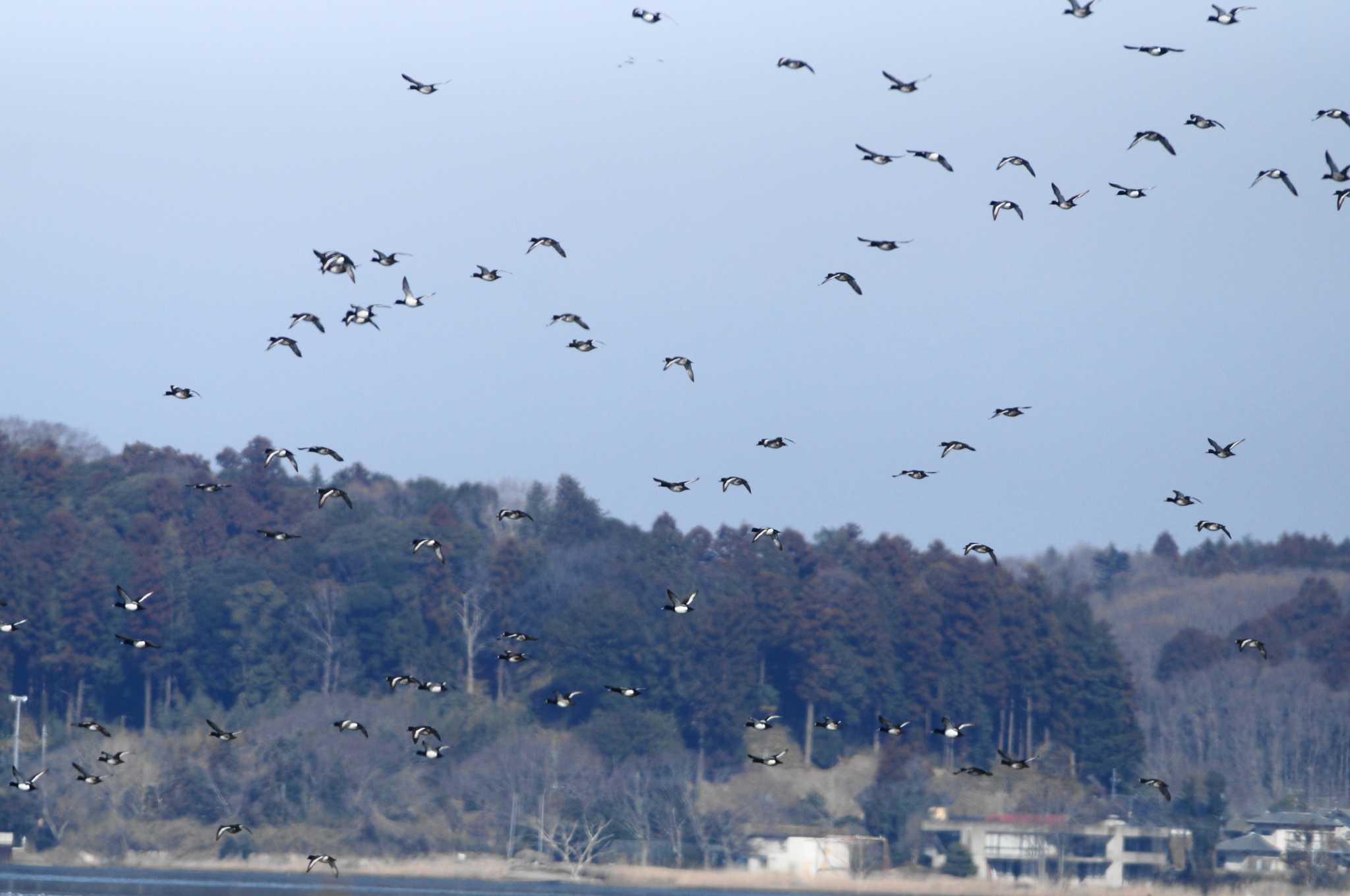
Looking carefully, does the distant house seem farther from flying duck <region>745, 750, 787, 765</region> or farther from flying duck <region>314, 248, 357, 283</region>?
flying duck <region>314, 248, 357, 283</region>

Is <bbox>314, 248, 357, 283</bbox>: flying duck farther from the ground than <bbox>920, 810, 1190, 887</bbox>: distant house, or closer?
farther from the ground

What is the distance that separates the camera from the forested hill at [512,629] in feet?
329

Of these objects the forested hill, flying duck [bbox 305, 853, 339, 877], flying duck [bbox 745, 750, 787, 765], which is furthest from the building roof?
flying duck [bbox 305, 853, 339, 877]

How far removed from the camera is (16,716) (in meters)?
96.8

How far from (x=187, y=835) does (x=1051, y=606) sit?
43969 mm

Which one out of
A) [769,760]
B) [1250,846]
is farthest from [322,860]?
[1250,846]

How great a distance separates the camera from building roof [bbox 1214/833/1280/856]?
7888 cm

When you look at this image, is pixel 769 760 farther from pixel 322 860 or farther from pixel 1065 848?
pixel 322 860

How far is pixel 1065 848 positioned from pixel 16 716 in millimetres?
46210

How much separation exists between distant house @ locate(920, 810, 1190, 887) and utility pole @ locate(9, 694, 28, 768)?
37.8m

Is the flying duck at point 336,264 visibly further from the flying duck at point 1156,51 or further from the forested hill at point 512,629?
the forested hill at point 512,629

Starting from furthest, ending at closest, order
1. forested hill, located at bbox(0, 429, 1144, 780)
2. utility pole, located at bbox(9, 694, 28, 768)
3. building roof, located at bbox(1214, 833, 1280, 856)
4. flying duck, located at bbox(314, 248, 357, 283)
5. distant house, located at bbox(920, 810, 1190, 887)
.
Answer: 1. forested hill, located at bbox(0, 429, 1144, 780)
2. utility pole, located at bbox(9, 694, 28, 768)
3. distant house, located at bbox(920, 810, 1190, 887)
4. building roof, located at bbox(1214, 833, 1280, 856)
5. flying duck, located at bbox(314, 248, 357, 283)

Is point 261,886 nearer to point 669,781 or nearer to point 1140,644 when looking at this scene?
point 669,781

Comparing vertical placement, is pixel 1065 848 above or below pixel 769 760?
below
